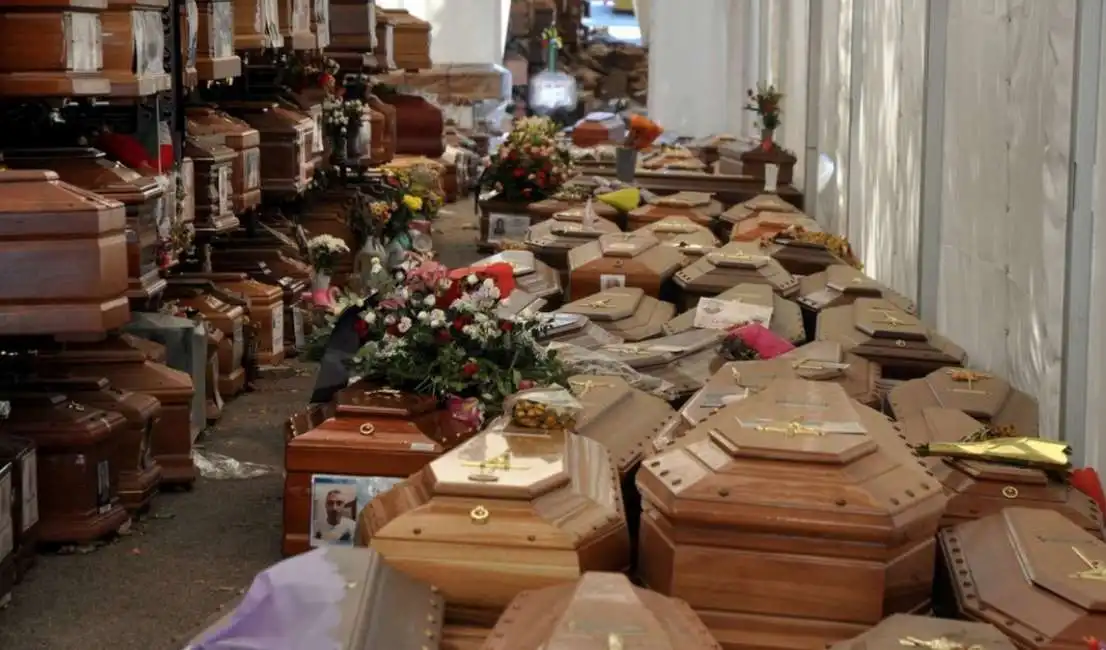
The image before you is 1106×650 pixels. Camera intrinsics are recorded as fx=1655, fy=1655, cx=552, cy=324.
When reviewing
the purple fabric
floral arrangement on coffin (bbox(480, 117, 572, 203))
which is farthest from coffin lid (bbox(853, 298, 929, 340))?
floral arrangement on coffin (bbox(480, 117, 572, 203))

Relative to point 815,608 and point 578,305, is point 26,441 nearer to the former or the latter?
point 578,305

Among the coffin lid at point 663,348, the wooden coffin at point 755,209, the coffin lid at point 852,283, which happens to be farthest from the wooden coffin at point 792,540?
the wooden coffin at point 755,209

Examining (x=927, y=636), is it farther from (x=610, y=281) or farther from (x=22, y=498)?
(x=610, y=281)

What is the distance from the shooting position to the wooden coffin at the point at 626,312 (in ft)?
20.7

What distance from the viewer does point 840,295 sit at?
23.0 ft

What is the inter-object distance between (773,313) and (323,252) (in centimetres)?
412

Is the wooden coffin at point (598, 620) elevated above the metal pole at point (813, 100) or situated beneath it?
situated beneath

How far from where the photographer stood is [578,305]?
658 cm

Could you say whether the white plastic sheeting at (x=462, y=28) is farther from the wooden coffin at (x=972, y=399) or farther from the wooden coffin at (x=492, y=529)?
the wooden coffin at (x=492, y=529)

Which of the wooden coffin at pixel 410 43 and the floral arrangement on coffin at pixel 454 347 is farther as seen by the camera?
the wooden coffin at pixel 410 43

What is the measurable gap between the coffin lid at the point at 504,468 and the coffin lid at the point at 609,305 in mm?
Answer: 2472

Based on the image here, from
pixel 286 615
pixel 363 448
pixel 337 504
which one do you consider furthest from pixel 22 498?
pixel 286 615

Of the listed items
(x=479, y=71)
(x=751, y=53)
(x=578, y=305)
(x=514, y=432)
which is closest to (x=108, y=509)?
(x=578, y=305)

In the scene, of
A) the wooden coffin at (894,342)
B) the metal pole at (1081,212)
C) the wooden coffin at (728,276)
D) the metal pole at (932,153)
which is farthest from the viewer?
the wooden coffin at (728,276)
